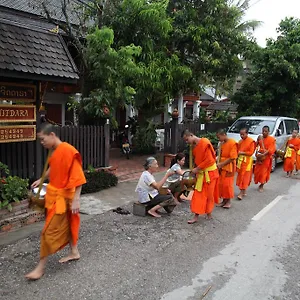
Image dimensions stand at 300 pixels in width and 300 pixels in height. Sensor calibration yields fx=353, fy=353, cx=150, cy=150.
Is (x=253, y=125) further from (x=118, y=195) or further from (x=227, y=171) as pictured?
(x=118, y=195)

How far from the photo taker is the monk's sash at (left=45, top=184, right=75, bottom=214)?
12.4ft

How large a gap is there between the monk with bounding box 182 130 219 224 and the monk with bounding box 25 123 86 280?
241 cm

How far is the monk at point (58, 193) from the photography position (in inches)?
148

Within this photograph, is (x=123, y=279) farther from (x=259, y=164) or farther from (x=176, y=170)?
(x=259, y=164)

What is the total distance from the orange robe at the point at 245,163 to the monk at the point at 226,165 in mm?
876

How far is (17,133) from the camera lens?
20.3ft

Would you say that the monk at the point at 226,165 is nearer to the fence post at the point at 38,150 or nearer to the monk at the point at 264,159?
the monk at the point at 264,159

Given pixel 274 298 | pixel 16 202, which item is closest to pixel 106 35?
pixel 16 202

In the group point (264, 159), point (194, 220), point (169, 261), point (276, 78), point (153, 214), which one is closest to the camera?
point (169, 261)

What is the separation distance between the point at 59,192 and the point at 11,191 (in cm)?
195

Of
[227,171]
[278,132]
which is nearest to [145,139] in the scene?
[278,132]

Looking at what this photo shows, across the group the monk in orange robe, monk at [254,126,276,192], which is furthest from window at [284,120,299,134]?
monk at [254,126,276,192]

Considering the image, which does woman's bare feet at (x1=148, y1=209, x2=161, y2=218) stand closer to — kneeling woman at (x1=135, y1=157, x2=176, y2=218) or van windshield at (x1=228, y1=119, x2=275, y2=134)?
kneeling woman at (x1=135, y1=157, x2=176, y2=218)

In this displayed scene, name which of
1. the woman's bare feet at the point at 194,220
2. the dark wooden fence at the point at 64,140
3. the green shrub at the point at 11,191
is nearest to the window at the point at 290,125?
the dark wooden fence at the point at 64,140
